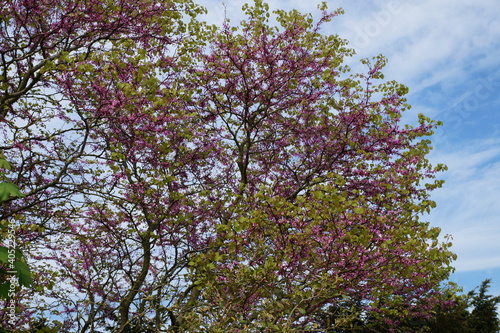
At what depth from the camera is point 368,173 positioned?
12602 millimetres

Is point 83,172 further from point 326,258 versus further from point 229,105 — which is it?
point 326,258

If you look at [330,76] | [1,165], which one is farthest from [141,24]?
[1,165]

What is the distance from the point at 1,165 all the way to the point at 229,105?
866 centimetres

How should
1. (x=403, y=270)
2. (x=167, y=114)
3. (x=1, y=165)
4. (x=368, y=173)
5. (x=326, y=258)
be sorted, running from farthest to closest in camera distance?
(x=368, y=173) < (x=167, y=114) < (x=403, y=270) < (x=326, y=258) < (x=1, y=165)

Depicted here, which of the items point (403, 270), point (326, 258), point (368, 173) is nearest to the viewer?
point (326, 258)

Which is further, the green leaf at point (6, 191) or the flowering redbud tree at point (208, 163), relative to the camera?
the flowering redbud tree at point (208, 163)

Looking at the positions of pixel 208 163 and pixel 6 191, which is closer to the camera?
pixel 6 191

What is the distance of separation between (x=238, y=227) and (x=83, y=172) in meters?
5.02

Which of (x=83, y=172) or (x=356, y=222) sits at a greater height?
(x=83, y=172)

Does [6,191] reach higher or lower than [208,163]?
lower

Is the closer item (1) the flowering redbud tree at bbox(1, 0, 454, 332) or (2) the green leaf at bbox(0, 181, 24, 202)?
(2) the green leaf at bbox(0, 181, 24, 202)

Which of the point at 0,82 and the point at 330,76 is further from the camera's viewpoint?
the point at 330,76

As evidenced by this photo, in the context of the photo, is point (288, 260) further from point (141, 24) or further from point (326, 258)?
point (141, 24)

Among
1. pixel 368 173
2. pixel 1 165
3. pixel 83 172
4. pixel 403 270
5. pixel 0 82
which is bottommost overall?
pixel 403 270
